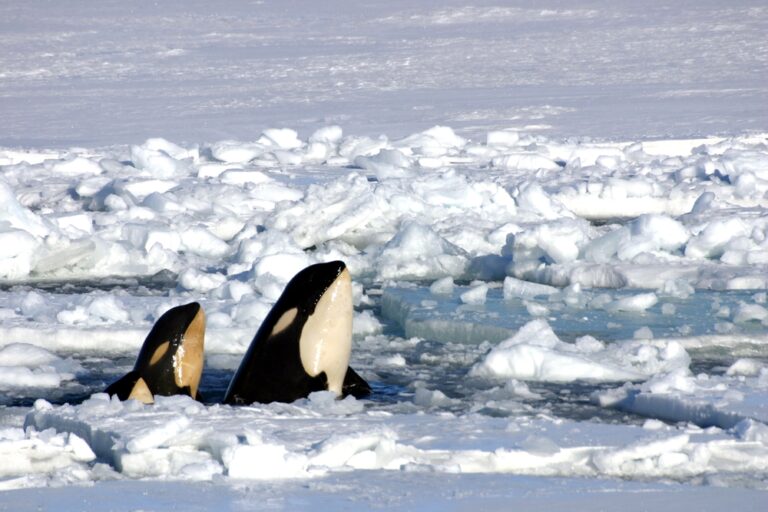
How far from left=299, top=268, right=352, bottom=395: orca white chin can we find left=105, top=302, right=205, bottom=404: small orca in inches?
18.9

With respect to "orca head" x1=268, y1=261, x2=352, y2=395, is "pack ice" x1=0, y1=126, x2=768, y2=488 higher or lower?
lower

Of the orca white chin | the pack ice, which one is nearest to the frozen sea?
the pack ice

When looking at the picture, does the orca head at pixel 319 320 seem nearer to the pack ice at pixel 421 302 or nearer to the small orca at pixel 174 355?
the pack ice at pixel 421 302

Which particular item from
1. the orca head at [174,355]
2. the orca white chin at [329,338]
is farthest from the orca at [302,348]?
the orca head at [174,355]

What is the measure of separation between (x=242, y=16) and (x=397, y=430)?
28.2 meters

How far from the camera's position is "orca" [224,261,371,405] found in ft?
17.3

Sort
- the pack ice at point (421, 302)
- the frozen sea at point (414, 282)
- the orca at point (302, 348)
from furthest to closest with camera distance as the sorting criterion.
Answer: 1. the orca at point (302, 348)
2. the pack ice at point (421, 302)
3. the frozen sea at point (414, 282)

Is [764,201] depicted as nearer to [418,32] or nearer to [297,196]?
[297,196]

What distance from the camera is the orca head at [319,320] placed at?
5.29m

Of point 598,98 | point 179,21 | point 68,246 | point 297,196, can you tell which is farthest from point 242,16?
point 68,246

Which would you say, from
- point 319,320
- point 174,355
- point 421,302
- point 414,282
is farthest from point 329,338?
point 414,282

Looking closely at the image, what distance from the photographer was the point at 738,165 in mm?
10984

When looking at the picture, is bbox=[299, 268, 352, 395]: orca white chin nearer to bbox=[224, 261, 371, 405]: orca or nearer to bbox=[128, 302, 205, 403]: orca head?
bbox=[224, 261, 371, 405]: orca

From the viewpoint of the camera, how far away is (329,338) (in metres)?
5.31
